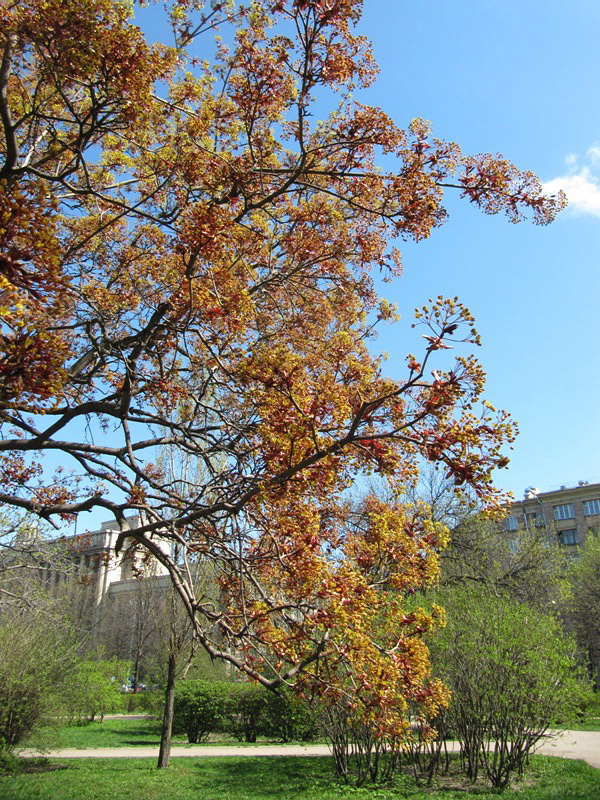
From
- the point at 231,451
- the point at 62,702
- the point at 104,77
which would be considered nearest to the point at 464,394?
the point at 231,451

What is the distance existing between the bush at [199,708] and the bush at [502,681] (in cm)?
943

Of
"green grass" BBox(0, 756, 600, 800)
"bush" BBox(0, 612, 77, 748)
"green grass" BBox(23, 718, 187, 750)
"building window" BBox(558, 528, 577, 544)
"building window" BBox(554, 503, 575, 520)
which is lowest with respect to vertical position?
"green grass" BBox(23, 718, 187, 750)

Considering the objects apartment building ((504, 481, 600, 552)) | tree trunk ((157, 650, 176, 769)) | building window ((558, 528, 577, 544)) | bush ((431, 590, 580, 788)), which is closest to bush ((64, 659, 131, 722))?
tree trunk ((157, 650, 176, 769))

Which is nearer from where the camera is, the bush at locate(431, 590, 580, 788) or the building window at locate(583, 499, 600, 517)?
the bush at locate(431, 590, 580, 788)

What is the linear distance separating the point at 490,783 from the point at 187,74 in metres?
11.9

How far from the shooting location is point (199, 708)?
17.9m

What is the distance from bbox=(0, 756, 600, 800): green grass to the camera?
8688 millimetres

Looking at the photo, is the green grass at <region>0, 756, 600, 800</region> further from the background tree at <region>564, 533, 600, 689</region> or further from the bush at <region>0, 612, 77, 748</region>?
the background tree at <region>564, 533, 600, 689</region>

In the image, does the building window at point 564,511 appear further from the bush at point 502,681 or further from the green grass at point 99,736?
the bush at point 502,681

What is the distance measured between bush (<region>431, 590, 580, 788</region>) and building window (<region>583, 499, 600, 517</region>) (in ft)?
125

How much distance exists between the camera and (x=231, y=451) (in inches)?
205

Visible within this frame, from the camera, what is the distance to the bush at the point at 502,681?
995 cm

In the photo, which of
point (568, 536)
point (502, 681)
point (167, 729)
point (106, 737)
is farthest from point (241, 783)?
point (568, 536)

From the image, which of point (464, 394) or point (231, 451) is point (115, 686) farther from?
point (464, 394)
